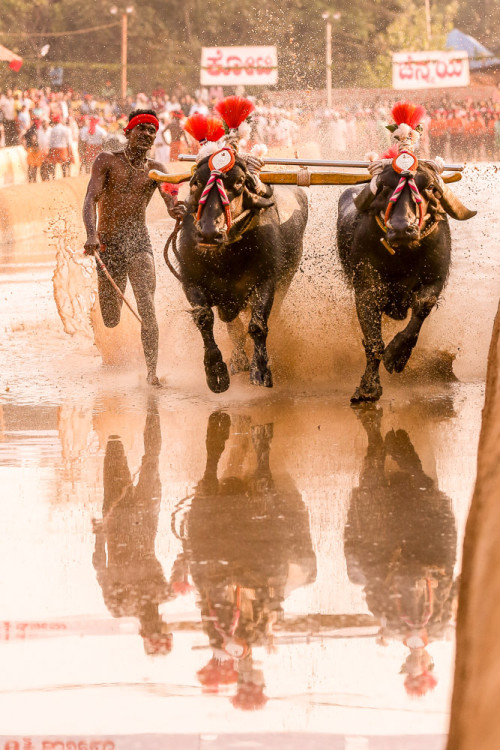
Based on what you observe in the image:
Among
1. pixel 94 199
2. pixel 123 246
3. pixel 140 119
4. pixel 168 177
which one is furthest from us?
pixel 123 246

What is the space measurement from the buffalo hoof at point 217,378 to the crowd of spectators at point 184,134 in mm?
11914

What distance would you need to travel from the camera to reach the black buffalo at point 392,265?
738 cm

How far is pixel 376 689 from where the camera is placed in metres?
3.59

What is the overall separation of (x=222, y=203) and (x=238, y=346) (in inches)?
66.1

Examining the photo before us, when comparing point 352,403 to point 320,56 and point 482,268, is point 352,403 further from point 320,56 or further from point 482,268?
point 320,56

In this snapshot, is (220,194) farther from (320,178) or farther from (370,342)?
(370,342)

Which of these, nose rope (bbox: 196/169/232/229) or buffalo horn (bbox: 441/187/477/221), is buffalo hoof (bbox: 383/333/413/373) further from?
nose rope (bbox: 196/169/232/229)

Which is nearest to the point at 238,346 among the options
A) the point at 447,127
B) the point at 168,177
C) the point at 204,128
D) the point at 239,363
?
the point at 239,363

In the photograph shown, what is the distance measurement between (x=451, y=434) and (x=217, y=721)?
3509mm

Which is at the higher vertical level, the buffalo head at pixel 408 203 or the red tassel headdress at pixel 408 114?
the red tassel headdress at pixel 408 114

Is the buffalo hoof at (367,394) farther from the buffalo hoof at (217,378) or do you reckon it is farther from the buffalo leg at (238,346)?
the buffalo leg at (238,346)

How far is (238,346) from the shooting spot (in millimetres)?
8758


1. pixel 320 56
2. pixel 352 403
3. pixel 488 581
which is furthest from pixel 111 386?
pixel 320 56

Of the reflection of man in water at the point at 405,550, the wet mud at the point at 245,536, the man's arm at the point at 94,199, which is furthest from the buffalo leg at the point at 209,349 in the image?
the reflection of man in water at the point at 405,550
